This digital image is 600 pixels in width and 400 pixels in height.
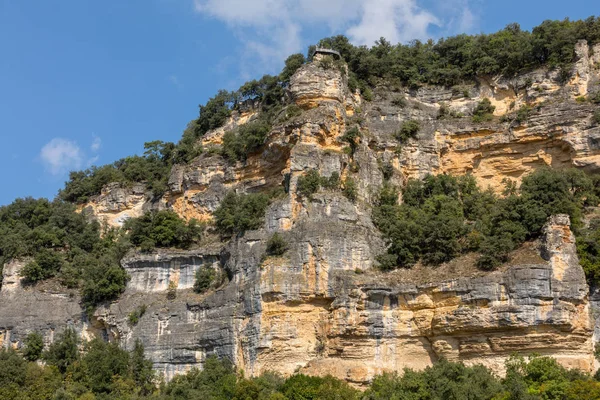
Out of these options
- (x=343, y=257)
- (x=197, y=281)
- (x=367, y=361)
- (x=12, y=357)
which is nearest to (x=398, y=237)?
(x=343, y=257)

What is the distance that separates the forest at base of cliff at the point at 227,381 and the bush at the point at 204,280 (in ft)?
13.7

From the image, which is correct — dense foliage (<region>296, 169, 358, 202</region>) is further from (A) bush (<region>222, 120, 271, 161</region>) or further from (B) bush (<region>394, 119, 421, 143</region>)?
(B) bush (<region>394, 119, 421, 143</region>)

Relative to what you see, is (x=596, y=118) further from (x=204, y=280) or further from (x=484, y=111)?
(x=204, y=280)

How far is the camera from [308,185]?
4012 centimetres

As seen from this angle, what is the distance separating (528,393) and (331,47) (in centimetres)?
2874

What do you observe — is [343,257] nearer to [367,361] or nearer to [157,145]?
[367,361]

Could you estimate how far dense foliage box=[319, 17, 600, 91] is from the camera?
49.0 meters

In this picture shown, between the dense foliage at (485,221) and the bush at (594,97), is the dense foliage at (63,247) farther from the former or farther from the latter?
the bush at (594,97)

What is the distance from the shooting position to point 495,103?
5072 cm

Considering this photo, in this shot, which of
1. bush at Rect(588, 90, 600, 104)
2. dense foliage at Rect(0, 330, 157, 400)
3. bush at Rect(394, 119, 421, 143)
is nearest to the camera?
dense foliage at Rect(0, 330, 157, 400)

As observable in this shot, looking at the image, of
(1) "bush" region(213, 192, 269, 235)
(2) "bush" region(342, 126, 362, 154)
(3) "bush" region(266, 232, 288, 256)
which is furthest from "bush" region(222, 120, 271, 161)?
(3) "bush" region(266, 232, 288, 256)

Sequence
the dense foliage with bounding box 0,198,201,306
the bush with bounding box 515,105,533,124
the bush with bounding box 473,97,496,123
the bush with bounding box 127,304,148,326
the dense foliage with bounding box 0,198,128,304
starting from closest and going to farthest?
the bush with bounding box 127,304,148,326 → the dense foliage with bounding box 0,198,128,304 → the dense foliage with bounding box 0,198,201,306 → the bush with bounding box 515,105,533,124 → the bush with bounding box 473,97,496,123

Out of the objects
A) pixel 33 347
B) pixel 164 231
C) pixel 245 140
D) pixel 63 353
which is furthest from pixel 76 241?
pixel 245 140

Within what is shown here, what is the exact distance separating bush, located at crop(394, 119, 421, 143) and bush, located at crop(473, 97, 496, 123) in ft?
12.8
